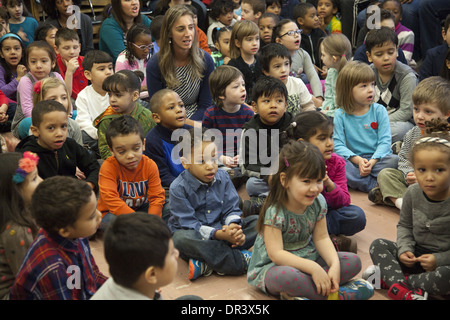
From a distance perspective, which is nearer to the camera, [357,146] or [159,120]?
[159,120]

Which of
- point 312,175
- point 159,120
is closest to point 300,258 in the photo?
point 312,175

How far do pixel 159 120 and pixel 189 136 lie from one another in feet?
1.58

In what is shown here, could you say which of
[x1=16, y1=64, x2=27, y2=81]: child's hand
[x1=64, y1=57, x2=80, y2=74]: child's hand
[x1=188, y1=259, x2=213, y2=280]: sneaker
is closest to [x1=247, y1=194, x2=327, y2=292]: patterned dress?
[x1=188, y1=259, x2=213, y2=280]: sneaker

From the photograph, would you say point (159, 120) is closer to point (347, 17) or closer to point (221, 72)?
point (221, 72)

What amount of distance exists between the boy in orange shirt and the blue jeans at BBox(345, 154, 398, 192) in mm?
1173

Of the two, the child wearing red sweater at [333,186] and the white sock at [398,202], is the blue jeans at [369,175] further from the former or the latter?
the child wearing red sweater at [333,186]

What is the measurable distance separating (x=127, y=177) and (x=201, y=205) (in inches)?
17.1

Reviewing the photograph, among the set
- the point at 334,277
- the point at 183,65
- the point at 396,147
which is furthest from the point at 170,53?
the point at 334,277

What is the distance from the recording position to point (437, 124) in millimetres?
2518

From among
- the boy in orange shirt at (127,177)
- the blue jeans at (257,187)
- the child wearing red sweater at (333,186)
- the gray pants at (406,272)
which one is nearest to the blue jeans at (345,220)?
the child wearing red sweater at (333,186)

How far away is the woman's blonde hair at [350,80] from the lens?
3.29m

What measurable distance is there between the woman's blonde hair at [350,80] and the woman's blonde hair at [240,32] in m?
0.98

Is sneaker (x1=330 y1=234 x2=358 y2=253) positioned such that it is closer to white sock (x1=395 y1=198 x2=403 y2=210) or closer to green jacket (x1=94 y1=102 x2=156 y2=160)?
white sock (x1=395 y1=198 x2=403 y2=210)

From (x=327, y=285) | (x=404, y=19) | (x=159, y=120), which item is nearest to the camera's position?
(x=327, y=285)
